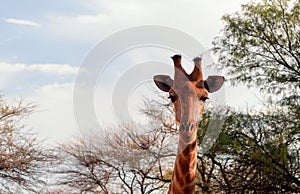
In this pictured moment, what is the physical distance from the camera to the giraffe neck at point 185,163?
4.75m

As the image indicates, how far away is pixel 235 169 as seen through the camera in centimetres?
1235

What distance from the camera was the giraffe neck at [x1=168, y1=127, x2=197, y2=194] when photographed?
4.75 metres

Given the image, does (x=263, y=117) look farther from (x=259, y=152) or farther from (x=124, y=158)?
(x=124, y=158)

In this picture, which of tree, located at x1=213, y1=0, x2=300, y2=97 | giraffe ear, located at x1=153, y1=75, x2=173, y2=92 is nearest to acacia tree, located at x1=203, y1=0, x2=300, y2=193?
tree, located at x1=213, y1=0, x2=300, y2=97

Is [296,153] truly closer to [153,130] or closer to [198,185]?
[198,185]

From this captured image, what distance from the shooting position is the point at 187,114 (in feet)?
15.5

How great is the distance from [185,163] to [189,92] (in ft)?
2.05

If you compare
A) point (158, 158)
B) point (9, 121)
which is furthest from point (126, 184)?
point (9, 121)

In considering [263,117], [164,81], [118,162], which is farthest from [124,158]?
[164,81]

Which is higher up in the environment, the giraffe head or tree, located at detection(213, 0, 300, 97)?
tree, located at detection(213, 0, 300, 97)

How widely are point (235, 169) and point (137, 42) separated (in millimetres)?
5999

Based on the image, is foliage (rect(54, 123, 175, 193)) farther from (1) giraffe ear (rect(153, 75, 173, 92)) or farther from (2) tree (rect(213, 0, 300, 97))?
(1) giraffe ear (rect(153, 75, 173, 92))

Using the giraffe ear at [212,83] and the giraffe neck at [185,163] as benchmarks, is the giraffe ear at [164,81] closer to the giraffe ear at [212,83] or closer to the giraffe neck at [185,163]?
the giraffe ear at [212,83]

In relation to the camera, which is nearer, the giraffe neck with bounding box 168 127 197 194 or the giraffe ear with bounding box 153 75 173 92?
the giraffe neck with bounding box 168 127 197 194
